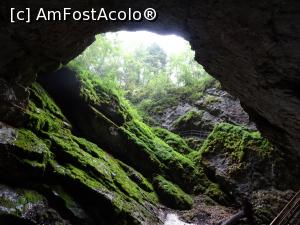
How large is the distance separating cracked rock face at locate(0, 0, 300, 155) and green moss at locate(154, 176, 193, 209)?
15.6ft

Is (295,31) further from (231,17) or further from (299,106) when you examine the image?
(299,106)

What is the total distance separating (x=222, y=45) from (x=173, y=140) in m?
12.0

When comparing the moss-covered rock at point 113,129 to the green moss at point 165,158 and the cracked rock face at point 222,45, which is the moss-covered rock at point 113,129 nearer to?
the green moss at point 165,158

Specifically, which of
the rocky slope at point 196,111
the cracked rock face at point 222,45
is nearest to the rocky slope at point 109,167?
the cracked rock face at point 222,45

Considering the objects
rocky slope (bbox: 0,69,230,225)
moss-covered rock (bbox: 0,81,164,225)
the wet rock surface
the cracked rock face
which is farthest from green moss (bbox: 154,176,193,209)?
the wet rock surface

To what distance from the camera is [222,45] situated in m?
7.00

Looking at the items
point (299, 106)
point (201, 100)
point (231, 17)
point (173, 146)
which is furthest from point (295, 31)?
point (201, 100)

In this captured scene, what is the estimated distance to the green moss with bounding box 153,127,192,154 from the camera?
59.1 feet

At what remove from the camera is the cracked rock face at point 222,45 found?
556cm

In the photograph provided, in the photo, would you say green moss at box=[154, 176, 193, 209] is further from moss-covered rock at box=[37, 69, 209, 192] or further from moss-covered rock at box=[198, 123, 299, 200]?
moss-covered rock at box=[198, 123, 299, 200]

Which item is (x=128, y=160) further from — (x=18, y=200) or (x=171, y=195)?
(x=18, y=200)

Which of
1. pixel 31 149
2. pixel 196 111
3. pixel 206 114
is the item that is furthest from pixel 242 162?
pixel 31 149

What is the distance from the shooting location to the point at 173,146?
59.4 ft

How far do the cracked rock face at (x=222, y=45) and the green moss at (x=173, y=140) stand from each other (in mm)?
7733
